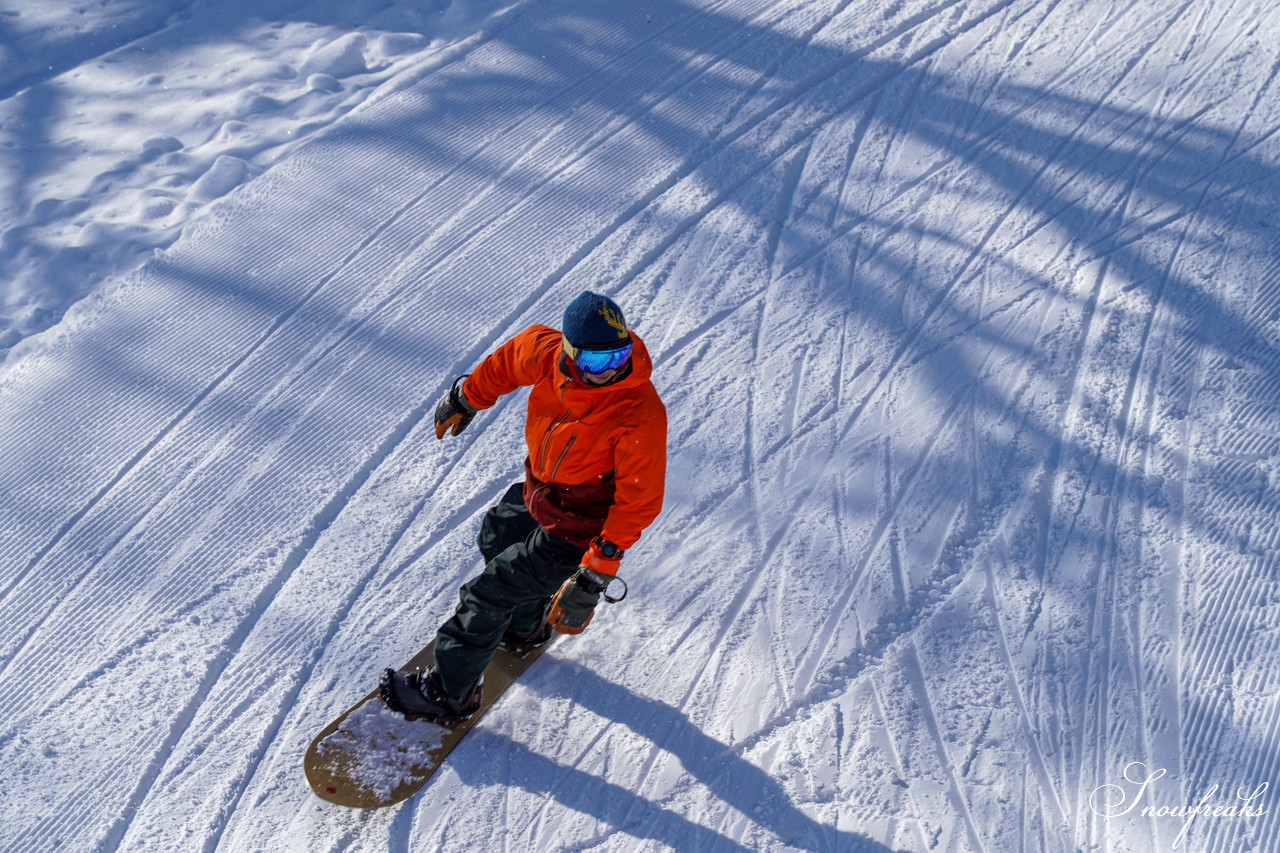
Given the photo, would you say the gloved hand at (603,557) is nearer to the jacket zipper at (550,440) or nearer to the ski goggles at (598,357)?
the jacket zipper at (550,440)

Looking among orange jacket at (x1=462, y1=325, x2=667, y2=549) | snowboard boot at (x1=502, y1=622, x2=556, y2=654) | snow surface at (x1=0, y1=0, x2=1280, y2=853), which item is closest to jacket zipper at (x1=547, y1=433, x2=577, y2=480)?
orange jacket at (x1=462, y1=325, x2=667, y2=549)

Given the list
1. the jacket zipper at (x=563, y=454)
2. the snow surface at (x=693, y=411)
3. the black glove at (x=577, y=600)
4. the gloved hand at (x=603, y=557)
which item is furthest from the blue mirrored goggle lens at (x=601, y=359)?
the snow surface at (x=693, y=411)

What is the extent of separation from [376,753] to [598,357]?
174cm

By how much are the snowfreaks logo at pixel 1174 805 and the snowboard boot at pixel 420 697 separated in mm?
2337

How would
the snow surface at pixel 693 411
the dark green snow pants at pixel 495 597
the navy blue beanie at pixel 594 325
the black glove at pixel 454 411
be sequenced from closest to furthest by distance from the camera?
the navy blue beanie at pixel 594 325
the dark green snow pants at pixel 495 597
the snow surface at pixel 693 411
the black glove at pixel 454 411

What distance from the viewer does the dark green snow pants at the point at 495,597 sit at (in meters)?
3.24

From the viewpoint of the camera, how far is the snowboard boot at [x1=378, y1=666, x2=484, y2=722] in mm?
3484

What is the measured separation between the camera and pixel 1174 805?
3.35 m

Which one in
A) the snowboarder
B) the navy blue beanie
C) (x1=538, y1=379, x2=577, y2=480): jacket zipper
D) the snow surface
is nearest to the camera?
the navy blue beanie

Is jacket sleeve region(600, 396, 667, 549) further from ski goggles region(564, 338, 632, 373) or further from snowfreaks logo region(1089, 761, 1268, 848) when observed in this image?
snowfreaks logo region(1089, 761, 1268, 848)

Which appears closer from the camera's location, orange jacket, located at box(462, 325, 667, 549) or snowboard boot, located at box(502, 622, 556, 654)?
orange jacket, located at box(462, 325, 667, 549)

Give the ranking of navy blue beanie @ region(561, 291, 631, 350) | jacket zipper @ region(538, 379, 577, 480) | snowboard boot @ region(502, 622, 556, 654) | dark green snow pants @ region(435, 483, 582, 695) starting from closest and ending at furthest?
navy blue beanie @ region(561, 291, 631, 350)
jacket zipper @ region(538, 379, 577, 480)
dark green snow pants @ region(435, 483, 582, 695)
snowboard boot @ region(502, 622, 556, 654)

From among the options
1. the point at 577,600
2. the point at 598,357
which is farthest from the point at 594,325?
the point at 577,600

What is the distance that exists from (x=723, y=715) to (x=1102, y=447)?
7.52ft
